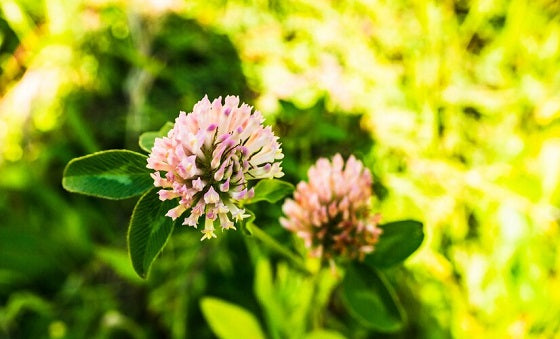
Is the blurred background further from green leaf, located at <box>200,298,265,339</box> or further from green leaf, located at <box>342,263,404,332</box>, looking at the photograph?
green leaf, located at <box>342,263,404,332</box>

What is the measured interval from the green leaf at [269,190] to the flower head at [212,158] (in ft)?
0.22

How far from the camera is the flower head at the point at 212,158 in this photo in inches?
18.0

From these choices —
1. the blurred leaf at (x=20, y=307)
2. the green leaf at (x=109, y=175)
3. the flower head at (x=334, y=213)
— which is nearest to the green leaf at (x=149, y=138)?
the green leaf at (x=109, y=175)

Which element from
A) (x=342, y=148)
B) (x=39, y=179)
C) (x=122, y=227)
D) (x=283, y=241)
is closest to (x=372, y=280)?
(x=283, y=241)

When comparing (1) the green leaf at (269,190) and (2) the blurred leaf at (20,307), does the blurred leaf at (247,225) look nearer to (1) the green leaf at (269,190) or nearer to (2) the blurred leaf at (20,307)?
(1) the green leaf at (269,190)

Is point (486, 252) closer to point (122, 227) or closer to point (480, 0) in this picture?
point (480, 0)

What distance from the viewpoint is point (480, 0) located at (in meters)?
1.49

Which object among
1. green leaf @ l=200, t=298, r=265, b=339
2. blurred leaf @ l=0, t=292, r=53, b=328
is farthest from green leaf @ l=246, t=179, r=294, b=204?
blurred leaf @ l=0, t=292, r=53, b=328

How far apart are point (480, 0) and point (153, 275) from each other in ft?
3.69

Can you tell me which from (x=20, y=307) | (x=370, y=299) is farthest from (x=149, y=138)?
(x=20, y=307)

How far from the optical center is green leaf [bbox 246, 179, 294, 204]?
557 mm

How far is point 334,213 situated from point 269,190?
6.2 inches

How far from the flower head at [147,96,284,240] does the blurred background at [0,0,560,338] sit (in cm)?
53

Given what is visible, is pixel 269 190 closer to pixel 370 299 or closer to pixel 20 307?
pixel 370 299
